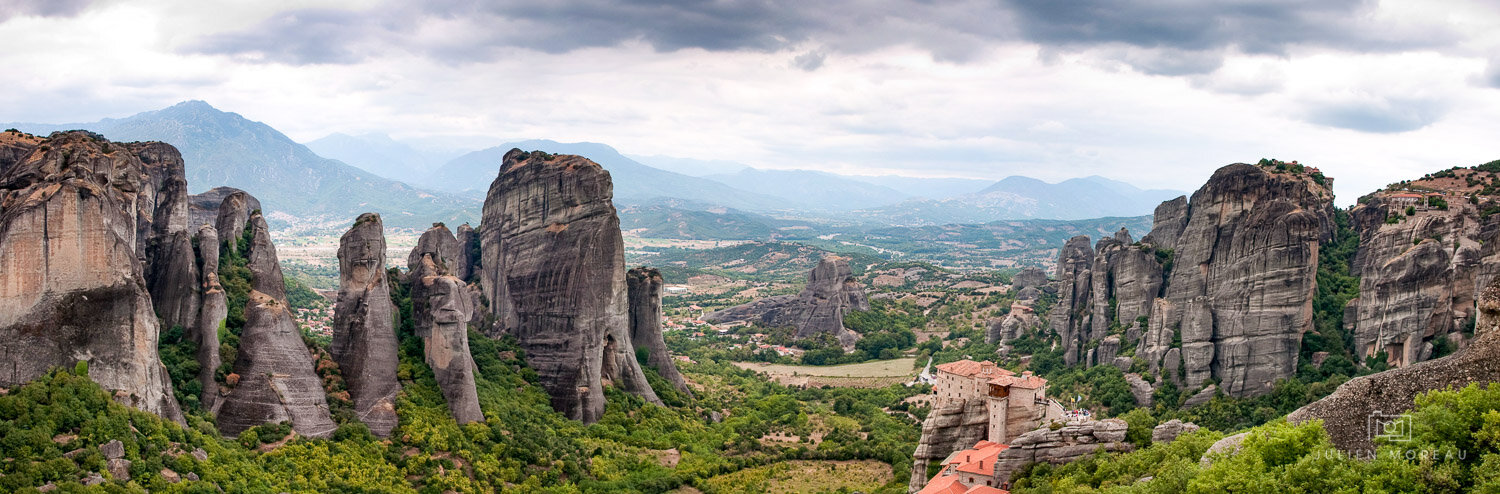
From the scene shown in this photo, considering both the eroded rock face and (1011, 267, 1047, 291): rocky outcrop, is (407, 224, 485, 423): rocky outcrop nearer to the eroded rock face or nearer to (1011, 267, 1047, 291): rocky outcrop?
the eroded rock face

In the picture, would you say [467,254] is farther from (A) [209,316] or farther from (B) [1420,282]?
(B) [1420,282]

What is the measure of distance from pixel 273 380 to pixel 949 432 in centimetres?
2875

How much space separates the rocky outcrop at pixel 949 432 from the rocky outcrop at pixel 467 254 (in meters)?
32.0

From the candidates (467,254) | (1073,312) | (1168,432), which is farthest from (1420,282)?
(467,254)

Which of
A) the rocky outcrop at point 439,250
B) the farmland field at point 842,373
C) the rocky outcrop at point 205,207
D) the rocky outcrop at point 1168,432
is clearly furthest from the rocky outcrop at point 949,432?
the rocky outcrop at point 205,207

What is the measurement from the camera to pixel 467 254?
62250mm

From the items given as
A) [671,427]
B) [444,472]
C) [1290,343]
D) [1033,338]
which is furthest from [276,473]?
[1033,338]

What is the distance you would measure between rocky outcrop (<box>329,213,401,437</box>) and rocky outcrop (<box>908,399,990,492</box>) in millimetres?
23299

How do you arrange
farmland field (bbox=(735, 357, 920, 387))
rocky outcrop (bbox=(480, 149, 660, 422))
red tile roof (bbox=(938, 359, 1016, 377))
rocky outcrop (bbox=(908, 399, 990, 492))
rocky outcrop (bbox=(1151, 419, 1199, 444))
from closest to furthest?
1. rocky outcrop (bbox=(1151, 419, 1199, 444))
2. rocky outcrop (bbox=(908, 399, 990, 492))
3. red tile roof (bbox=(938, 359, 1016, 377))
4. rocky outcrop (bbox=(480, 149, 660, 422))
5. farmland field (bbox=(735, 357, 920, 387))

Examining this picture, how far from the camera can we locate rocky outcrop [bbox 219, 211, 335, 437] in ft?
119

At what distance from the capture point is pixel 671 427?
56.8m

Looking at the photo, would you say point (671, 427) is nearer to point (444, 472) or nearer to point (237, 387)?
point (444, 472)

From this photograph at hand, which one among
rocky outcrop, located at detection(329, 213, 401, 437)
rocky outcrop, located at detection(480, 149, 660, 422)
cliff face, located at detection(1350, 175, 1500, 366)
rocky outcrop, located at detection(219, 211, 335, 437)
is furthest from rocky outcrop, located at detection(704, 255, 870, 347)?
rocky outcrop, located at detection(219, 211, 335, 437)

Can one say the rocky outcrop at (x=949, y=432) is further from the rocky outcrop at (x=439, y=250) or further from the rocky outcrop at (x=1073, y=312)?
the rocky outcrop at (x=1073, y=312)
